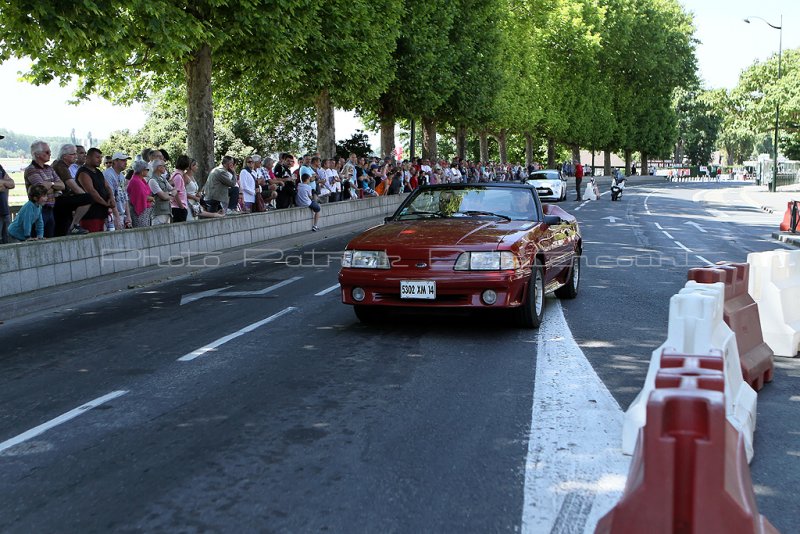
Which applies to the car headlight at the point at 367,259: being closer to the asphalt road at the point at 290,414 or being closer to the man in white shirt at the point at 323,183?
the asphalt road at the point at 290,414

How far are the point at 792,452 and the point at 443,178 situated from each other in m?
32.5

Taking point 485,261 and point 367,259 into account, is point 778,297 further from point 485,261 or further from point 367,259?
point 367,259

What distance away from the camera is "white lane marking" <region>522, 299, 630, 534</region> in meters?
3.94

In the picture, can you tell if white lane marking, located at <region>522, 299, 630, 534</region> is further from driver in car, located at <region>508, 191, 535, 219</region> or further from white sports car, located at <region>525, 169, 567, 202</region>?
white sports car, located at <region>525, 169, 567, 202</region>

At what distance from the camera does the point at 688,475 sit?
9.65ft

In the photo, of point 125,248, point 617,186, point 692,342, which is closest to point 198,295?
point 125,248

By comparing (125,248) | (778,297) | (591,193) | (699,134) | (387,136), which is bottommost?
(591,193)

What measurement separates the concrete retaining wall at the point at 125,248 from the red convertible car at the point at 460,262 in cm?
482

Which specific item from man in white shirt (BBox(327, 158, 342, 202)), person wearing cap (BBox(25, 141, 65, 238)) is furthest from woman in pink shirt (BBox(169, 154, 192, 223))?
man in white shirt (BBox(327, 158, 342, 202))

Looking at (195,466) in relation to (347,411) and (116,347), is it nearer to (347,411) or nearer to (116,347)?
(347,411)

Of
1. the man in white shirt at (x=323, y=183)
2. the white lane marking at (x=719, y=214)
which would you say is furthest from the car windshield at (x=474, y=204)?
the white lane marking at (x=719, y=214)

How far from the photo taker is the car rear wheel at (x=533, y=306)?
28.1 feet

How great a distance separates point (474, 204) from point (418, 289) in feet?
6.48

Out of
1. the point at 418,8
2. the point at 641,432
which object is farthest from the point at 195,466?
the point at 418,8
